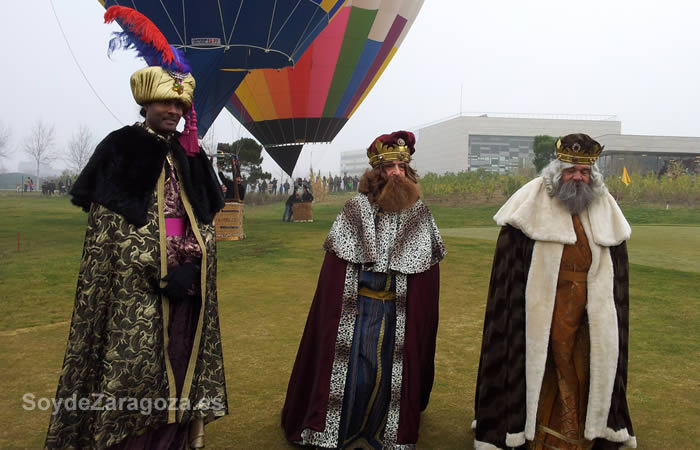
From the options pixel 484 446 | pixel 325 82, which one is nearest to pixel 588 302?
pixel 484 446

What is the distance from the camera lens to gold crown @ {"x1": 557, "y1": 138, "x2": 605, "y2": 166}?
10.3 ft

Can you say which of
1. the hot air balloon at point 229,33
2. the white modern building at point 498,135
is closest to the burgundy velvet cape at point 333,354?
the hot air balloon at point 229,33

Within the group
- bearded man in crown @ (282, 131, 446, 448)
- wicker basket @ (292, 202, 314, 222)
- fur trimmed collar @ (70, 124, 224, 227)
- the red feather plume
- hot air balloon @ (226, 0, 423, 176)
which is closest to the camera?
fur trimmed collar @ (70, 124, 224, 227)

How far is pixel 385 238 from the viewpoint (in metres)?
3.33

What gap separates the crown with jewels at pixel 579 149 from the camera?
3.15m

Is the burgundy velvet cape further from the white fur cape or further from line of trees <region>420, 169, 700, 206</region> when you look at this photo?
line of trees <region>420, 169, 700, 206</region>

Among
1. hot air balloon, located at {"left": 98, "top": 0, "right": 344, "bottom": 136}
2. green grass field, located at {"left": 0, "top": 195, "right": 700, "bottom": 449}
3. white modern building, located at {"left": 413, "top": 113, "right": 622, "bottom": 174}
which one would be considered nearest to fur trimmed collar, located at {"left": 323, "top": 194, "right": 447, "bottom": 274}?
green grass field, located at {"left": 0, "top": 195, "right": 700, "bottom": 449}

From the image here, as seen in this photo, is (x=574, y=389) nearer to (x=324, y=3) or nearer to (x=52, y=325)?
(x=52, y=325)

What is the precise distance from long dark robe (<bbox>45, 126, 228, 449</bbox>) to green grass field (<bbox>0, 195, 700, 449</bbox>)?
84 cm

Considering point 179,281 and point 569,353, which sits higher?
point 179,281

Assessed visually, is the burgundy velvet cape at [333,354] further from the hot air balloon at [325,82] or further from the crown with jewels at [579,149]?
the hot air balloon at [325,82]

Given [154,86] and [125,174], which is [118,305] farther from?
[154,86]

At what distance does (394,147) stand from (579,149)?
3.55 ft

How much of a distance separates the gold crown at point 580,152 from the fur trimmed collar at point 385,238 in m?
0.89
